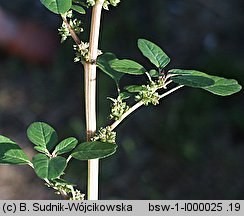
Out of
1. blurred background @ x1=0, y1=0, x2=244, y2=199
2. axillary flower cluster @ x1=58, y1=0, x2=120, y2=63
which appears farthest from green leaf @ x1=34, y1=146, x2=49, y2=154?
blurred background @ x1=0, y1=0, x2=244, y2=199

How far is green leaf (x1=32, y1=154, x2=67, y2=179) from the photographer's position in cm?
63

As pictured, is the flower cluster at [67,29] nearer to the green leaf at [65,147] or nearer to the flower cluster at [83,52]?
the flower cluster at [83,52]

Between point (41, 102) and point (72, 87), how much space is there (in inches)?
7.5

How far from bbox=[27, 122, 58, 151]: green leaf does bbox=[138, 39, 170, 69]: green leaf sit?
0.58 feet

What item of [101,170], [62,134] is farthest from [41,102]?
[101,170]

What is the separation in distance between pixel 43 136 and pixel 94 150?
116 mm

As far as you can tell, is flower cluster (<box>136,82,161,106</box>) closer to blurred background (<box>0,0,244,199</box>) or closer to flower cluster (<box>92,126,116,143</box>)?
flower cluster (<box>92,126,116,143</box>)

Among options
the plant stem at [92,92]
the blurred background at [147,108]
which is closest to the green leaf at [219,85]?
the plant stem at [92,92]

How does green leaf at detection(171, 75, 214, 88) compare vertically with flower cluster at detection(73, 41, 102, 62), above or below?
below

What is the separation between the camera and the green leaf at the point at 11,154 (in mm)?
678

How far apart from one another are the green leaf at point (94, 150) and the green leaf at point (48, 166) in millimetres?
25

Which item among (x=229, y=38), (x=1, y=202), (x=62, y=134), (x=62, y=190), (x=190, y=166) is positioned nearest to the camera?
(x=62, y=190)

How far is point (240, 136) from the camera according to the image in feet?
8.68

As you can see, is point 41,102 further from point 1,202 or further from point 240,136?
point 1,202
